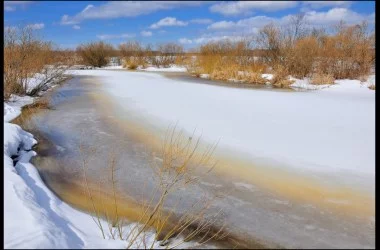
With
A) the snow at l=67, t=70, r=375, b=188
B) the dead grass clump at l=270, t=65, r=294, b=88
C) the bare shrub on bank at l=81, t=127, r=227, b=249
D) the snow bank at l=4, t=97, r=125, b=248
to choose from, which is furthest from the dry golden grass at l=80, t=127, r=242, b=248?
the dead grass clump at l=270, t=65, r=294, b=88

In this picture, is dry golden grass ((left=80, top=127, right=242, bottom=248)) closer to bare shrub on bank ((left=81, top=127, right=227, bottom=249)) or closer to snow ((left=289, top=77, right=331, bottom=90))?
bare shrub on bank ((left=81, top=127, right=227, bottom=249))

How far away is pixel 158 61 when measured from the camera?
1399 inches

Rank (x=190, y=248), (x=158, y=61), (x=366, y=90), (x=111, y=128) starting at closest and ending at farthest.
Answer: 1. (x=190, y=248)
2. (x=111, y=128)
3. (x=366, y=90)
4. (x=158, y=61)

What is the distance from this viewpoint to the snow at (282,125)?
523 centimetres

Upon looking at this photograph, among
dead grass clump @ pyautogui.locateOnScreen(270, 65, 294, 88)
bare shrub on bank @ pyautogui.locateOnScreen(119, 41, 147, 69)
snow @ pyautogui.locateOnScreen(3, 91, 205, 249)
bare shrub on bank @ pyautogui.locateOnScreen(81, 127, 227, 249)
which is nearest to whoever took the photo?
snow @ pyautogui.locateOnScreen(3, 91, 205, 249)

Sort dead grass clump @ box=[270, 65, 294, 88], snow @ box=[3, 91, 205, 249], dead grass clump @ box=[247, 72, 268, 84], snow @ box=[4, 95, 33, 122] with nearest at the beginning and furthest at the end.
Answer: snow @ box=[3, 91, 205, 249] < snow @ box=[4, 95, 33, 122] < dead grass clump @ box=[270, 65, 294, 88] < dead grass clump @ box=[247, 72, 268, 84]

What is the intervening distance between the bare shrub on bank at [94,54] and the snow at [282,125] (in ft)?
81.9

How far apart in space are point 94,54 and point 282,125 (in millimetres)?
31033

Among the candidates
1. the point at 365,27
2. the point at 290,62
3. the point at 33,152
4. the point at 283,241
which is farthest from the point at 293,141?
the point at 365,27

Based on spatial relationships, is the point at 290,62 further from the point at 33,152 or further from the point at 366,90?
the point at 33,152

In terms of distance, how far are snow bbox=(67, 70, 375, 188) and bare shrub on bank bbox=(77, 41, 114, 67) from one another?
81.9ft

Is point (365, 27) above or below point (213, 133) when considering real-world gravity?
above

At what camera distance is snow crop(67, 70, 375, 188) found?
5234 mm

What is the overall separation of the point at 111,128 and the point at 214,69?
49.2ft
